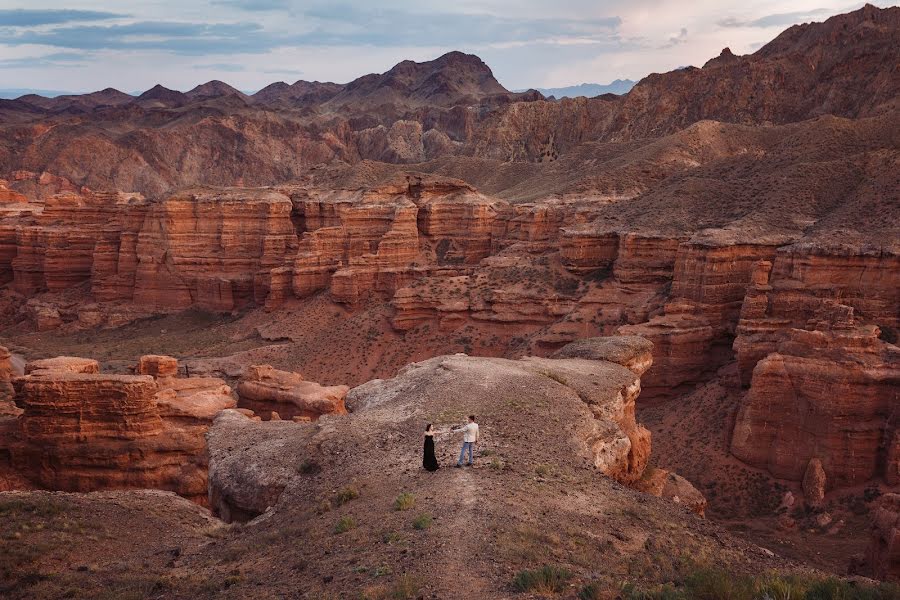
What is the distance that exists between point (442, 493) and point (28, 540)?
23.0 feet

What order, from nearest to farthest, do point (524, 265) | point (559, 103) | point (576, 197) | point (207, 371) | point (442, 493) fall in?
point (442, 493) → point (207, 371) → point (524, 265) → point (576, 197) → point (559, 103)

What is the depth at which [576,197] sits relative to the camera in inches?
2240

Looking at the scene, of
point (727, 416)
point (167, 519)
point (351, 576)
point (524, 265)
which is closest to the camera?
point (351, 576)

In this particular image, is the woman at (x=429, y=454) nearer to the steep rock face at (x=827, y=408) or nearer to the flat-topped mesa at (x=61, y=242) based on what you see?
the steep rock face at (x=827, y=408)

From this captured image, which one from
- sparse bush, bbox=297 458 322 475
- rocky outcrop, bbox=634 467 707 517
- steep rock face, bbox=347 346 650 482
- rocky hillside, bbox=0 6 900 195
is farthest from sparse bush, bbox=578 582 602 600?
rocky hillside, bbox=0 6 900 195

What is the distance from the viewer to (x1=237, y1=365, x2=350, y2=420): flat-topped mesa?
81.6 ft

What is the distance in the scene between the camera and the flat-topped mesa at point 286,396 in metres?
24.9

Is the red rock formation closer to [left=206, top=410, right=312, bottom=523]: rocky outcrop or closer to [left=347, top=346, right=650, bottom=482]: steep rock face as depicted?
[left=347, top=346, right=650, bottom=482]: steep rock face

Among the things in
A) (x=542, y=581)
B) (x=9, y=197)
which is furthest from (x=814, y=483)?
(x=9, y=197)

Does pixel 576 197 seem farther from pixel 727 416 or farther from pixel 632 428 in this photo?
pixel 632 428

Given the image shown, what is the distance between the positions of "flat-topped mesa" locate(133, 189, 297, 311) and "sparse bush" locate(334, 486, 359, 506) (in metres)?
37.7

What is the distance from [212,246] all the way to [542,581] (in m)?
45.3

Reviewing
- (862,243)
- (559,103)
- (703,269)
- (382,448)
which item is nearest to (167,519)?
(382,448)

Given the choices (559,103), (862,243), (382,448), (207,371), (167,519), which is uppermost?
(559,103)
